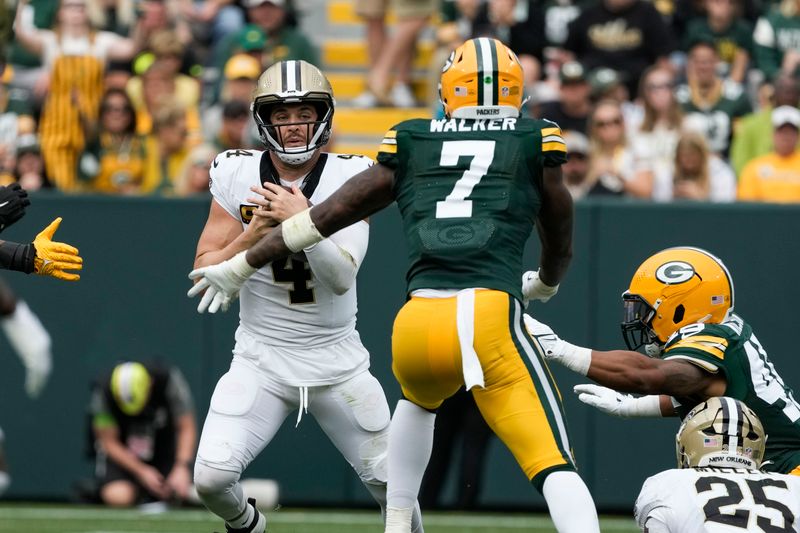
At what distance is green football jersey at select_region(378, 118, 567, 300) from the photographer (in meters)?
5.07

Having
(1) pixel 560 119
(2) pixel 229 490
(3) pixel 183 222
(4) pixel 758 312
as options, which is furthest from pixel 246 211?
(1) pixel 560 119

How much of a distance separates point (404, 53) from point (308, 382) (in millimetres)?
5886

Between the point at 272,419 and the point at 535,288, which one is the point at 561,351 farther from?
A: the point at 272,419

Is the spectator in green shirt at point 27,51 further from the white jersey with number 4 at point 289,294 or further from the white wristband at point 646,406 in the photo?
the white wristband at point 646,406

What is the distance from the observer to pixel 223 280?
5504 millimetres

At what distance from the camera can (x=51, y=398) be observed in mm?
9492

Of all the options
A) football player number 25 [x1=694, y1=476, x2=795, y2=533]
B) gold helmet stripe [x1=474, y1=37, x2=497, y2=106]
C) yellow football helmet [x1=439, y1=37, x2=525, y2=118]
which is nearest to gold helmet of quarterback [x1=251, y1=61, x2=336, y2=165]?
yellow football helmet [x1=439, y1=37, x2=525, y2=118]

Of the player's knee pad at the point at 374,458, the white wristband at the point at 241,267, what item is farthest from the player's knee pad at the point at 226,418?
the white wristband at the point at 241,267

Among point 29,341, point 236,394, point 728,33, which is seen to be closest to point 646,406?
point 236,394

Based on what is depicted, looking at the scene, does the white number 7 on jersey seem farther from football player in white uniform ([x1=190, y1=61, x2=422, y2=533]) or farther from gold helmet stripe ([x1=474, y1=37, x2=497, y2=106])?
football player in white uniform ([x1=190, y1=61, x2=422, y2=533])

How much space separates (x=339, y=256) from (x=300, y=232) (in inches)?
14.3

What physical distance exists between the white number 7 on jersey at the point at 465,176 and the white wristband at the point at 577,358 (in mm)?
628

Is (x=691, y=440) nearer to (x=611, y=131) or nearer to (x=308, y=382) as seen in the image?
(x=308, y=382)

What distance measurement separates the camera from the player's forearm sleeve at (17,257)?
5766 millimetres
